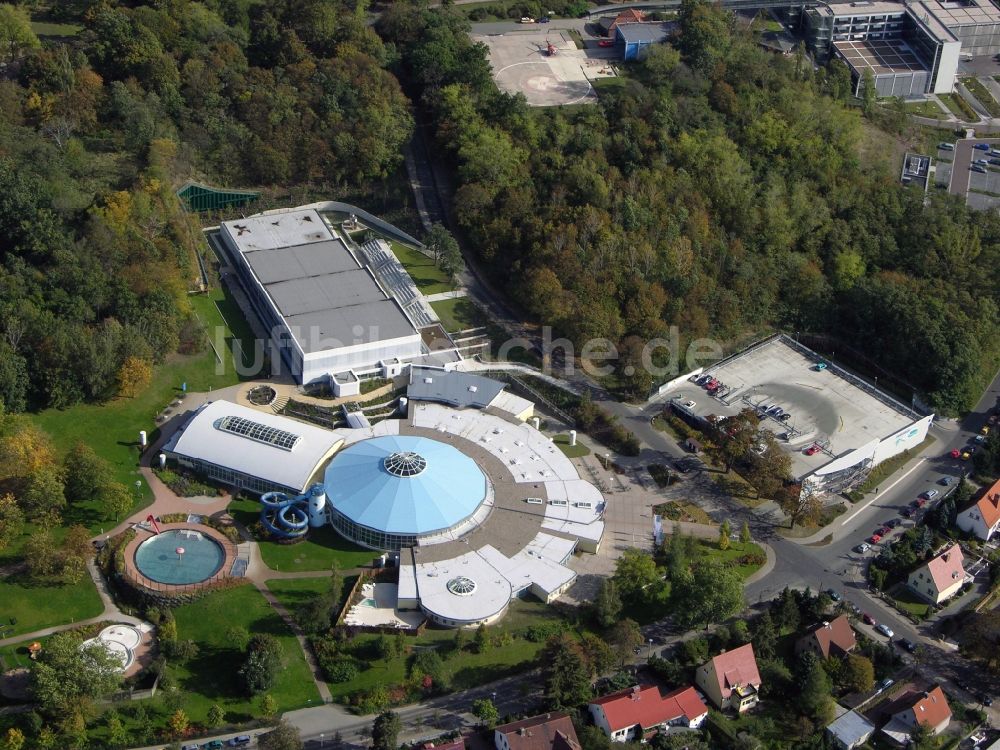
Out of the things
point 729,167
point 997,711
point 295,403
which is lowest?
point 997,711

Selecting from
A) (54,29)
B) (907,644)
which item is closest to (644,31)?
(54,29)

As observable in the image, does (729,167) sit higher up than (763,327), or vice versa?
(729,167)

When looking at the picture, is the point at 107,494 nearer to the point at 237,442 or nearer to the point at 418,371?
the point at 237,442

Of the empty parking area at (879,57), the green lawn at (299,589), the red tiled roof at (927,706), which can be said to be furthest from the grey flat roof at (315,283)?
the empty parking area at (879,57)

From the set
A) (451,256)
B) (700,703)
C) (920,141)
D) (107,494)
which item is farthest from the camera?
(920,141)

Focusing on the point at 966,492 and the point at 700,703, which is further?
the point at 966,492

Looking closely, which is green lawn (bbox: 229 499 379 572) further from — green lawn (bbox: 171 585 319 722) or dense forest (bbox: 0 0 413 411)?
dense forest (bbox: 0 0 413 411)

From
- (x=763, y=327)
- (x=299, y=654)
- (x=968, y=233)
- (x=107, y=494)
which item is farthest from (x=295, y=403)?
(x=968, y=233)
